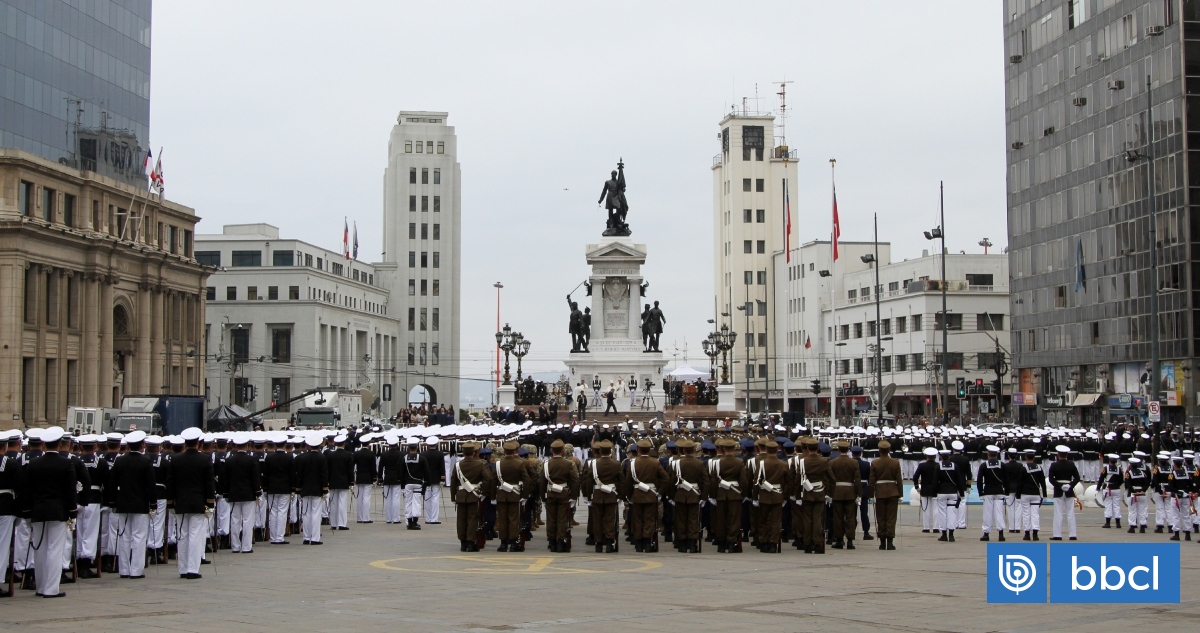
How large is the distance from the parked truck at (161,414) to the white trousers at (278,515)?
3011 cm

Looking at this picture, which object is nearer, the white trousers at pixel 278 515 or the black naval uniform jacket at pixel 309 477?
the white trousers at pixel 278 515

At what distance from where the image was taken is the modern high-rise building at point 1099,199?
198 ft

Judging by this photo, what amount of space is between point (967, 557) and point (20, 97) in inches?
2496

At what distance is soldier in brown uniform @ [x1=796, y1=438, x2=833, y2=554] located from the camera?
23.0 metres

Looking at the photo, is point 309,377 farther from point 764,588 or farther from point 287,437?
point 764,588

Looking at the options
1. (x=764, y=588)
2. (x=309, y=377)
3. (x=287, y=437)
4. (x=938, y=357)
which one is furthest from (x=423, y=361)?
(x=764, y=588)

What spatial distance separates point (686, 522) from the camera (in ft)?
75.9

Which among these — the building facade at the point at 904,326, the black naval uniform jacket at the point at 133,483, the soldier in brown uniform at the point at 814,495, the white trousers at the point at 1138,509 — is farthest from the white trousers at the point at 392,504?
the building facade at the point at 904,326

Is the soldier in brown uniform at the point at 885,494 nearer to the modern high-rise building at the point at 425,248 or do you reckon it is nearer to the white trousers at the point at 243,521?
the white trousers at the point at 243,521

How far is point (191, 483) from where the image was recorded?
19.8m

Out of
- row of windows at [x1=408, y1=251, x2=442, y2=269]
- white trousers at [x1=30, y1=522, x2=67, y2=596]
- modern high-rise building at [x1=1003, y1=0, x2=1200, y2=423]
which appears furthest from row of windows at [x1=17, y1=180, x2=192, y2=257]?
white trousers at [x1=30, y1=522, x2=67, y2=596]

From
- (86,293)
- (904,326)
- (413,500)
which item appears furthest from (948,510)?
(904,326)

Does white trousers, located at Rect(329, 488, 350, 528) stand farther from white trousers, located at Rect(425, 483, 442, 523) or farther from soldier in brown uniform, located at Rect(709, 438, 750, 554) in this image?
soldier in brown uniform, located at Rect(709, 438, 750, 554)

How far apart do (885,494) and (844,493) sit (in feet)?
2.58
